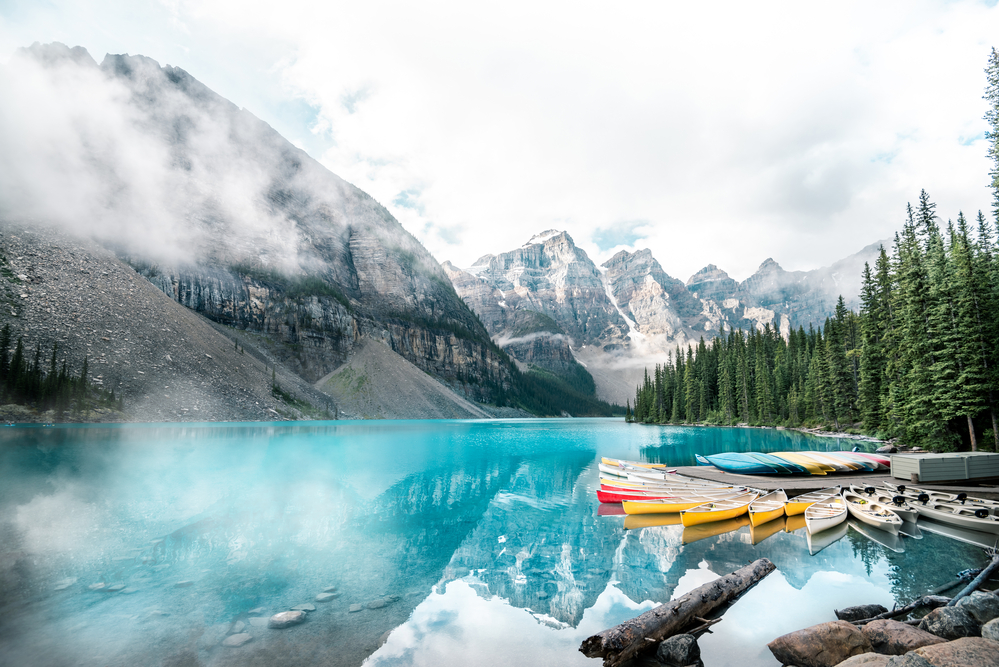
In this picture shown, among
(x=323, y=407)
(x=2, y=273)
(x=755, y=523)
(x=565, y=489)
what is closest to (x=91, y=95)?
(x=2, y=273)

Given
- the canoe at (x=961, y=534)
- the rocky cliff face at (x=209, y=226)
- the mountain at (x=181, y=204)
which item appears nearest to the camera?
the canoe at (x=961, y=534)

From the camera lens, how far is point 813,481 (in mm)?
26844

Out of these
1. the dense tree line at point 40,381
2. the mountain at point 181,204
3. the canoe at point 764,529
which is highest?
the mountain at point 181,204

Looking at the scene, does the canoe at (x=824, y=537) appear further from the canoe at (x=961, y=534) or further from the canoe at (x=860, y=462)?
the canoe at (x=860, y=462)

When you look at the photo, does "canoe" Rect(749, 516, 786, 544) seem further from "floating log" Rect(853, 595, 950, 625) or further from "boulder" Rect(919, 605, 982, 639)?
"boulder" Rect(919, 605, 982, 639)

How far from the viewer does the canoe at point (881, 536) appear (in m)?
17.3

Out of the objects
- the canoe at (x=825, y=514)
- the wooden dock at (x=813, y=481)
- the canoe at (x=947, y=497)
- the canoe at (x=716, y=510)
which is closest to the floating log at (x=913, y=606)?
the canoe at (x=825, y=514)

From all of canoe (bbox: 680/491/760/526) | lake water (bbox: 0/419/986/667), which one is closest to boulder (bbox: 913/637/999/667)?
Result: lake water (bbox: 0/419/986/667)

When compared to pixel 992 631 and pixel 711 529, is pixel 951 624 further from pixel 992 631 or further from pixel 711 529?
pixel 711 529

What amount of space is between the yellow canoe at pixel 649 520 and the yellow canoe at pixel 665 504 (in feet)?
0.70

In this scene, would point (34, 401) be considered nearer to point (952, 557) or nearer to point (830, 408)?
point (952, 557)

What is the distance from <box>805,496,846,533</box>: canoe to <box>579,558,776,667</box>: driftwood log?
9017 mm

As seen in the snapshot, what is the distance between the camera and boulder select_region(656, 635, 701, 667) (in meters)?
8.63

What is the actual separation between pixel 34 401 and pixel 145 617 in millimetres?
93511
